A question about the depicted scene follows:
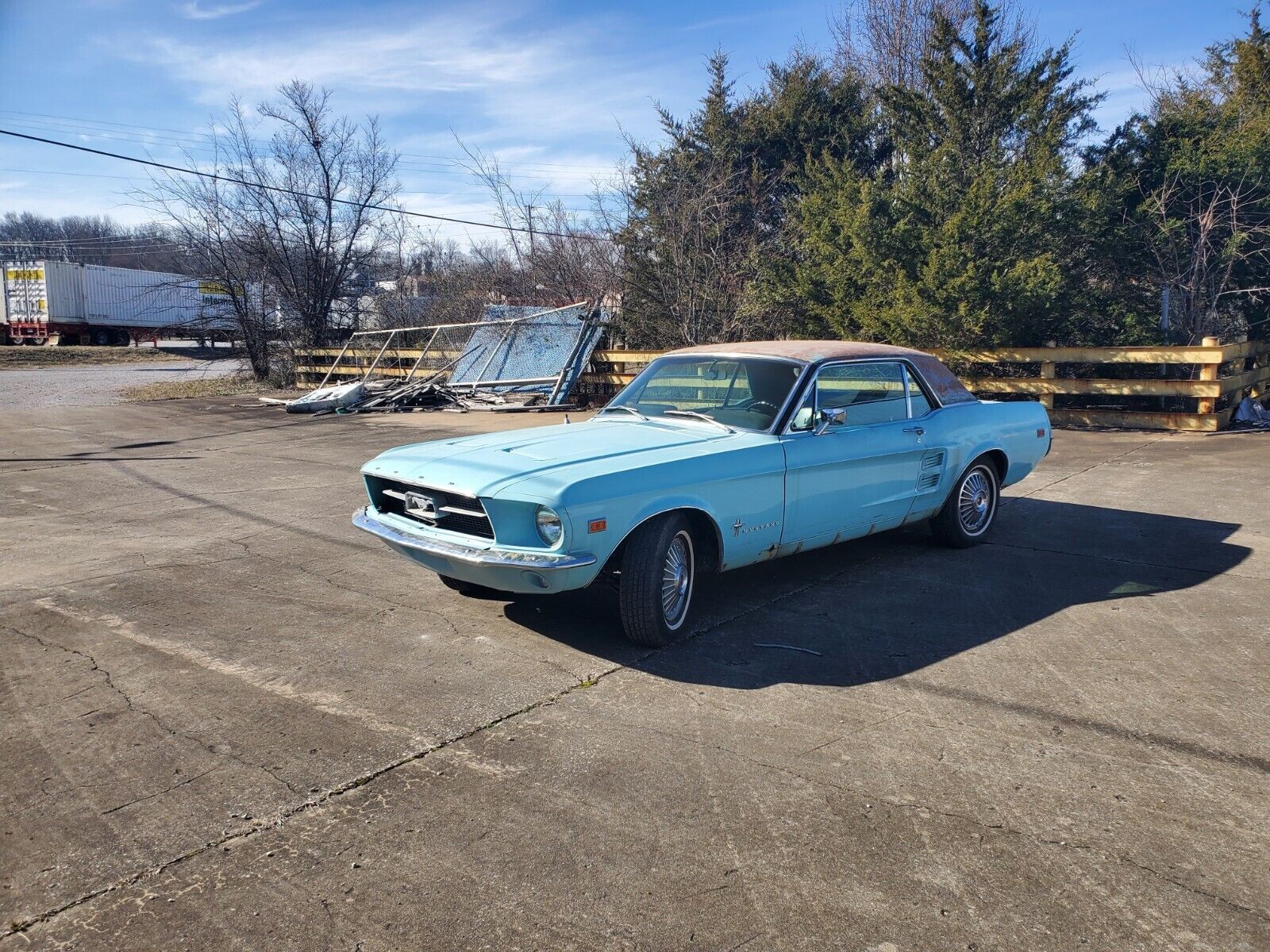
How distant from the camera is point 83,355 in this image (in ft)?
127

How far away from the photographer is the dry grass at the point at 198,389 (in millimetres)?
21219

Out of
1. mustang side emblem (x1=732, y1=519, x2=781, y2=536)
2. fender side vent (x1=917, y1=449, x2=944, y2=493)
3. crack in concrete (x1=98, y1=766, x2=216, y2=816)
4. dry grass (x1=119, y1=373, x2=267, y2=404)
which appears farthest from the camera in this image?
dry grass (x1=119, y1=373, x2=267, y2=404)

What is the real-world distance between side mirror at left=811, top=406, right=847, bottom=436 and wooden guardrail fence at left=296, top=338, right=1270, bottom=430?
25.4ft

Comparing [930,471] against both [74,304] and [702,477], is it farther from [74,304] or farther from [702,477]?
[74,304]

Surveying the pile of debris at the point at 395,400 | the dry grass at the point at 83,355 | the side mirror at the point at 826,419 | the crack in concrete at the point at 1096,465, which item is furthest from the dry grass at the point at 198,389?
the side mirror at the point at 826,419

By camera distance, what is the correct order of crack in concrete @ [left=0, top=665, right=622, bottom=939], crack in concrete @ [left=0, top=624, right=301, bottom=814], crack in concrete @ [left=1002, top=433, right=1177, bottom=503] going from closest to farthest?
crack in concrete @ [left=0, top=665, right=622, bottom=939] < crack in concrete @ [left=0, top=624, right=301, bottom=814] < crack in concrete @ [left=1002, top=433, right=1177, bottom=503]

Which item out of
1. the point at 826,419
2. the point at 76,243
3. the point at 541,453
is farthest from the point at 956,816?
the point at 76,243

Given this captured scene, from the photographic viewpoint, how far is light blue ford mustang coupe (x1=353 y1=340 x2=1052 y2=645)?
4484mm

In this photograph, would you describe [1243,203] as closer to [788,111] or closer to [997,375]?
[997,375]

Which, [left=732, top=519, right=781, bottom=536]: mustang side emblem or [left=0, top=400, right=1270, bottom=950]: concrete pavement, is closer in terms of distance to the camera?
[left=0, top=400, right=1270, bottom=950]: concrete pavement

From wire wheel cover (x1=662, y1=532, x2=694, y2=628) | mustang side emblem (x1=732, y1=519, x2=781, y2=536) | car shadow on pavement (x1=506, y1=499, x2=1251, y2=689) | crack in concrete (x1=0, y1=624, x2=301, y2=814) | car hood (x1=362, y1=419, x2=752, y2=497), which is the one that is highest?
car hood (x1=362, y1=419, x2=752, y2=497)

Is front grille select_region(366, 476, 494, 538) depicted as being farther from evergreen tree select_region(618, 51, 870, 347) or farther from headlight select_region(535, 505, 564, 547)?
evergreen tree select_region(618, 51, 870, 347)

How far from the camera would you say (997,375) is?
14164 millimetres

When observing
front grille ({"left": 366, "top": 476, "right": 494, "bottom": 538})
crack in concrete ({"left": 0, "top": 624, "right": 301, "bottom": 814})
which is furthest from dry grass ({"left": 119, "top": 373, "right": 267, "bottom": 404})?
front grille ({"left": 366, "top": 476, "right": 494, "bottom": 538})
